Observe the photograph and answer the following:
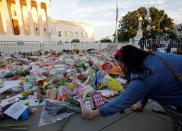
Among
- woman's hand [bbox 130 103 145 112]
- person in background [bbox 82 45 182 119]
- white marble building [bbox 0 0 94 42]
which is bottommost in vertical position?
woman's hand [bbox 130 103 145 112]

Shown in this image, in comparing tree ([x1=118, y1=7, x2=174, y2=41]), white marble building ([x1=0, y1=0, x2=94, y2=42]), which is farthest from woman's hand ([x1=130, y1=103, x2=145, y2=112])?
tree ([x1=118, y1=7, x2=174, y2=41])

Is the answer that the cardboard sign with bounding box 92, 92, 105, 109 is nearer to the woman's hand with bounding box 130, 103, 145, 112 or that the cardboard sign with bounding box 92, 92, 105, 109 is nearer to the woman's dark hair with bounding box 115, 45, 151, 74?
the woman's hand with bounding box 130, 103, 145, 112

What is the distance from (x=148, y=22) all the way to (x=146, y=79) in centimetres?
3686

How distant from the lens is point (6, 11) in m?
26.4

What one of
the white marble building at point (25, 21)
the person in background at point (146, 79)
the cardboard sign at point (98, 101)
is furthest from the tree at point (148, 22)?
the person in background at point (146, 79)

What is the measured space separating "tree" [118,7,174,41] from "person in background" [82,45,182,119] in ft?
114

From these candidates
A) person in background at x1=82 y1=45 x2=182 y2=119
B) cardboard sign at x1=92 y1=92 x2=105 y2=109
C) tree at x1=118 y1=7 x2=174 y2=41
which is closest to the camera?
person in background at x1=82 y1=45 x2=182 y2=119

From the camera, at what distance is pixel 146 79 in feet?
5.54

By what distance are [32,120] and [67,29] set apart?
142 ft

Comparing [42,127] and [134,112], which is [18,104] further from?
[134,112]

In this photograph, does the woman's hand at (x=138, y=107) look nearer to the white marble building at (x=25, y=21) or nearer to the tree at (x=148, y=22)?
the white marble building at (x=25, y=21)

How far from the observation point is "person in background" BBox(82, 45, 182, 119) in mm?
1706

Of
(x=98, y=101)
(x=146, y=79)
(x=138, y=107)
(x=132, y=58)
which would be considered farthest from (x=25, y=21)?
(x=146, y=79)

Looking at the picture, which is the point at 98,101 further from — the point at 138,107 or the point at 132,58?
the point at 132,58
